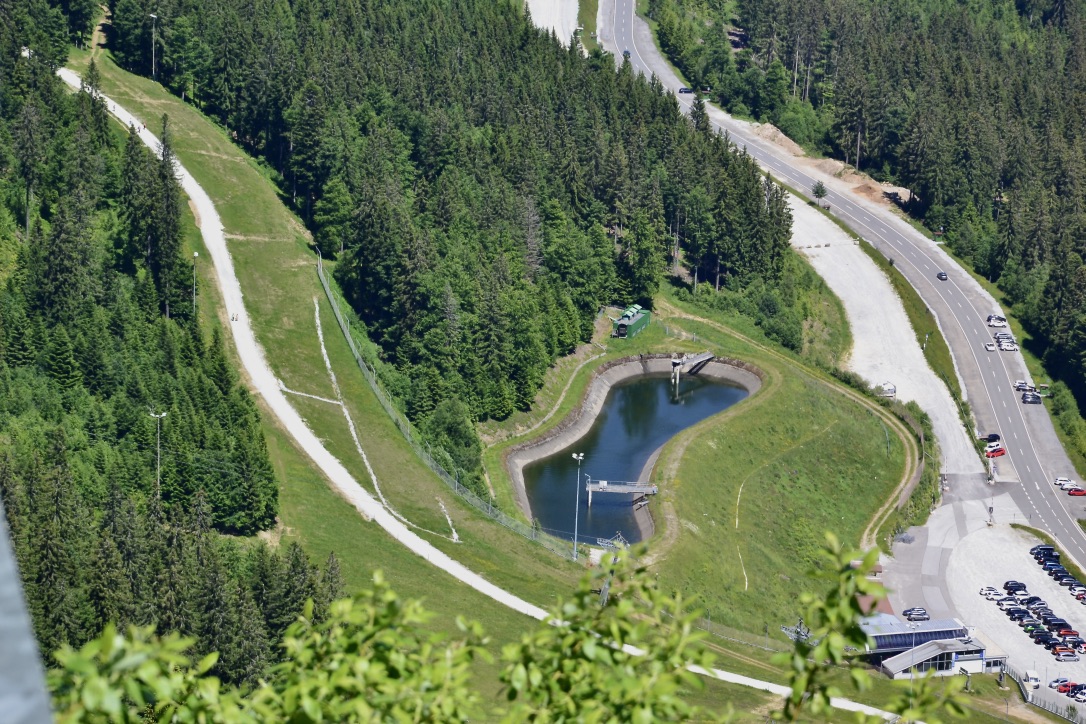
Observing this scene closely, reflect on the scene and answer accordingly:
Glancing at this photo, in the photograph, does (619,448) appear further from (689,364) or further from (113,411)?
(113,411)

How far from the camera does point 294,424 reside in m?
114

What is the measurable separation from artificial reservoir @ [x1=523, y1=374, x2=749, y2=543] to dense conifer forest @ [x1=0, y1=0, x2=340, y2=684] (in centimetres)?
3140

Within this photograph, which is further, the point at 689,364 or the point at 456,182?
the point at 689,364

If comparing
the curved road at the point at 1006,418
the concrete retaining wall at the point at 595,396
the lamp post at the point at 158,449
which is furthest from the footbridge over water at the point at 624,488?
the curved road at the point at 1006,418

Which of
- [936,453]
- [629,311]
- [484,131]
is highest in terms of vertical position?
[484,131]

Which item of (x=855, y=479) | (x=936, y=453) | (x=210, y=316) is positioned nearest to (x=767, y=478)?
(x=855, y=479)

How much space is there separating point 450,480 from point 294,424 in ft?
43.6

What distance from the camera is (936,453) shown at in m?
159

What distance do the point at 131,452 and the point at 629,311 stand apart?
78.1m

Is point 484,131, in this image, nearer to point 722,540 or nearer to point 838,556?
point 722,540

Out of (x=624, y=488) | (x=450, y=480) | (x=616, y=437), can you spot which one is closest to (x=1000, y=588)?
(x=624, y=488)

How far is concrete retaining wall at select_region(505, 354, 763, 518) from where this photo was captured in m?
134

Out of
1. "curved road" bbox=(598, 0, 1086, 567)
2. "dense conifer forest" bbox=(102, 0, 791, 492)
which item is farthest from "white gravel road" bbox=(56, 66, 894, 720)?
"curved road" bbox=(598, 0, 1086, 567)

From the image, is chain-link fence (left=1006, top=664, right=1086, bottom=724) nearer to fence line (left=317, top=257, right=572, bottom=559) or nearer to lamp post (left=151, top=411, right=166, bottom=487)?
fence line (left=317, top=257, right=572, bottom=559)
